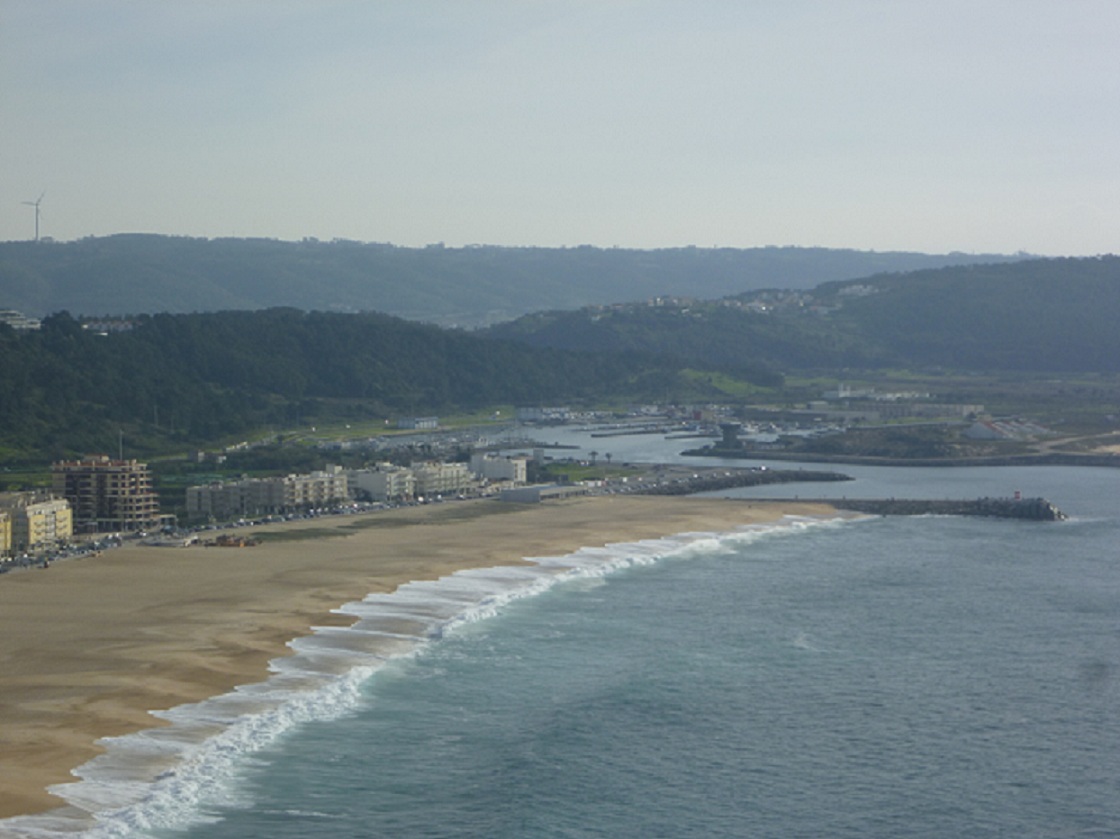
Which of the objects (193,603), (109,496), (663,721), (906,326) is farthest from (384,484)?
(906,326)

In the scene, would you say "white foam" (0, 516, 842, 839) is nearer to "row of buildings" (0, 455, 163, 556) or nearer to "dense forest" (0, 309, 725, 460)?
"row of buildings" (0, 455, 163, 556)

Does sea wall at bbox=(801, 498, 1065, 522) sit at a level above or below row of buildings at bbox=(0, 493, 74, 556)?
below

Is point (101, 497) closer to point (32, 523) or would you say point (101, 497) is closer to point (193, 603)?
point (32, 523)

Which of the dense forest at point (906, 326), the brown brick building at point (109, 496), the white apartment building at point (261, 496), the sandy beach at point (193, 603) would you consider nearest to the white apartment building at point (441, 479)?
the white apartment building at point (261, 496)

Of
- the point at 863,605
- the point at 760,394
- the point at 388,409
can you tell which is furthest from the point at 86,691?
the point at 760,394

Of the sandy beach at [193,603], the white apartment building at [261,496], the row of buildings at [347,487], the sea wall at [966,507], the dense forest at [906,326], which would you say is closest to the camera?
the sandy beach at [193,603]

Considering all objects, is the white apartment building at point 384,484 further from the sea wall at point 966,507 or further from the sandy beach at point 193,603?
the sea wall at point 966,507

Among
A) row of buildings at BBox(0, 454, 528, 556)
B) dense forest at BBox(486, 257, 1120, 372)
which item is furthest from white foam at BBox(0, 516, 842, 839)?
dense forest at BBox(486, 257, 1120, 372)
